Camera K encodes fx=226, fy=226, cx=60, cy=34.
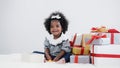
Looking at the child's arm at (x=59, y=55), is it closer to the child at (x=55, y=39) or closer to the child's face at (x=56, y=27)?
the child at (x=55, y=39)

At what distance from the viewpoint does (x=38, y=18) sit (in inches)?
66.8

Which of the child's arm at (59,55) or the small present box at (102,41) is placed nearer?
the small present box at (102,41)

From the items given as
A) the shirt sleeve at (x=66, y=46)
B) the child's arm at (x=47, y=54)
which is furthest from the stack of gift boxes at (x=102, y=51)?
the child's arm at (x=47, y=54)

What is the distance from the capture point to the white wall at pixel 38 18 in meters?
1.62

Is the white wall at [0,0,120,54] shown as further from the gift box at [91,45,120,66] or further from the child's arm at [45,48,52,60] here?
the gift box at [91,45,120,66]

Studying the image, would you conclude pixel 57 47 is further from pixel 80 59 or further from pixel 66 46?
pixel 80 59

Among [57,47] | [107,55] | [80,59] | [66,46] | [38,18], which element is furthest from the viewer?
[38,18]

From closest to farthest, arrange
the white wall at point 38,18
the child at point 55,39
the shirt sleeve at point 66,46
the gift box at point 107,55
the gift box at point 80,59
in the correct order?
the gift box at point 107,55, the gift box at point 80,59, the shirt sleeve at point 66,46, the child at point 55,39, the white wall at point 38,18

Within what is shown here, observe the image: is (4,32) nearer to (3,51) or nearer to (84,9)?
(3,51)

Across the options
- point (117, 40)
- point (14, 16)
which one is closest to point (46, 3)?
point (14, 16)

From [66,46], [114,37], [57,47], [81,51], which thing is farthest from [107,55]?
[57,47]

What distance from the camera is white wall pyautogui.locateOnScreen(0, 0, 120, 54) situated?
5.33 ft

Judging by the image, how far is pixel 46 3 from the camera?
1685 millimetres

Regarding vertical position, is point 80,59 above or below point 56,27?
below
